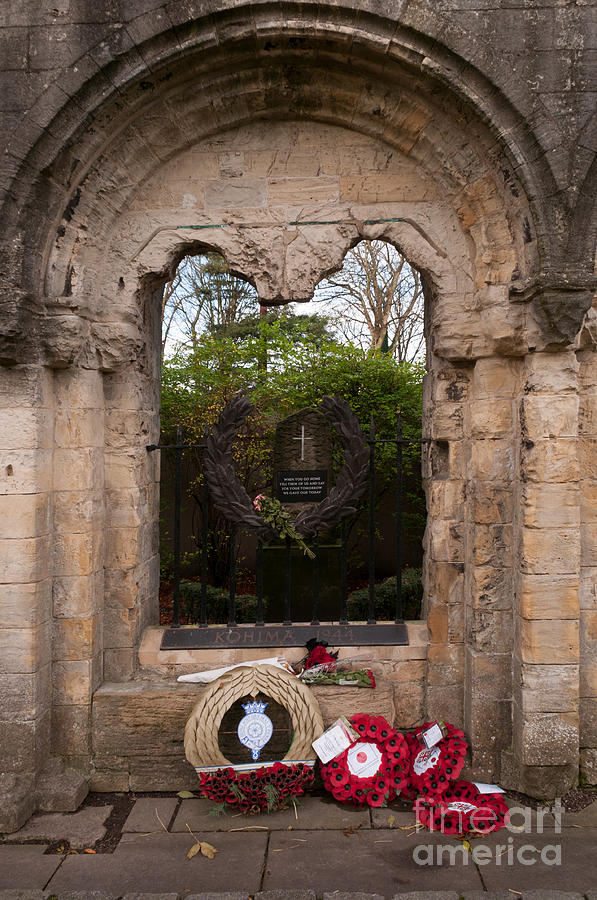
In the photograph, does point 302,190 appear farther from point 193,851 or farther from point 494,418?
point 193,851

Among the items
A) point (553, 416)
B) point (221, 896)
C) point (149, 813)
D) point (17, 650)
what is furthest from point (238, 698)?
point (553, 416)

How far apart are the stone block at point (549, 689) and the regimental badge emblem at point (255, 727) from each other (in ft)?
4.72

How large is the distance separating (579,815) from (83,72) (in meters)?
4.78

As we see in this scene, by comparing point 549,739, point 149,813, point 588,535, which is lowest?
point 149,813

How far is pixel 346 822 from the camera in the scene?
328 cm

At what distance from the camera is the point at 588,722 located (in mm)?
3633

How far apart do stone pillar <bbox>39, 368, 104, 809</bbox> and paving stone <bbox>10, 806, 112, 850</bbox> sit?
0.33 metres

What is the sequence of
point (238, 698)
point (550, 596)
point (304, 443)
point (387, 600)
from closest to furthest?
point (238, 698), point (550, 596), point (304, 443), point (387, 600)

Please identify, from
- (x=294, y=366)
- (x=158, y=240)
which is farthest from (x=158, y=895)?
(x=294, y=366)

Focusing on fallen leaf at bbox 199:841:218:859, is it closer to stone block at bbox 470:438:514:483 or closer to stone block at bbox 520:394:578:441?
stone block at bbox 470:438:514:483

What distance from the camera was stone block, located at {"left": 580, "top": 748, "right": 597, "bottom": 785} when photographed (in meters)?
3.56

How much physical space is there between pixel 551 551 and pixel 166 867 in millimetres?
2531

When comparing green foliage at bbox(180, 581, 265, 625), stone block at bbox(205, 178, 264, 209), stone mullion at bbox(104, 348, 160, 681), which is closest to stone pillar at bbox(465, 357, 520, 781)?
stone block at bbox(205, 178, 264, 209)

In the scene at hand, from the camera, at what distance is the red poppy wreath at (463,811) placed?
3.20 meters
